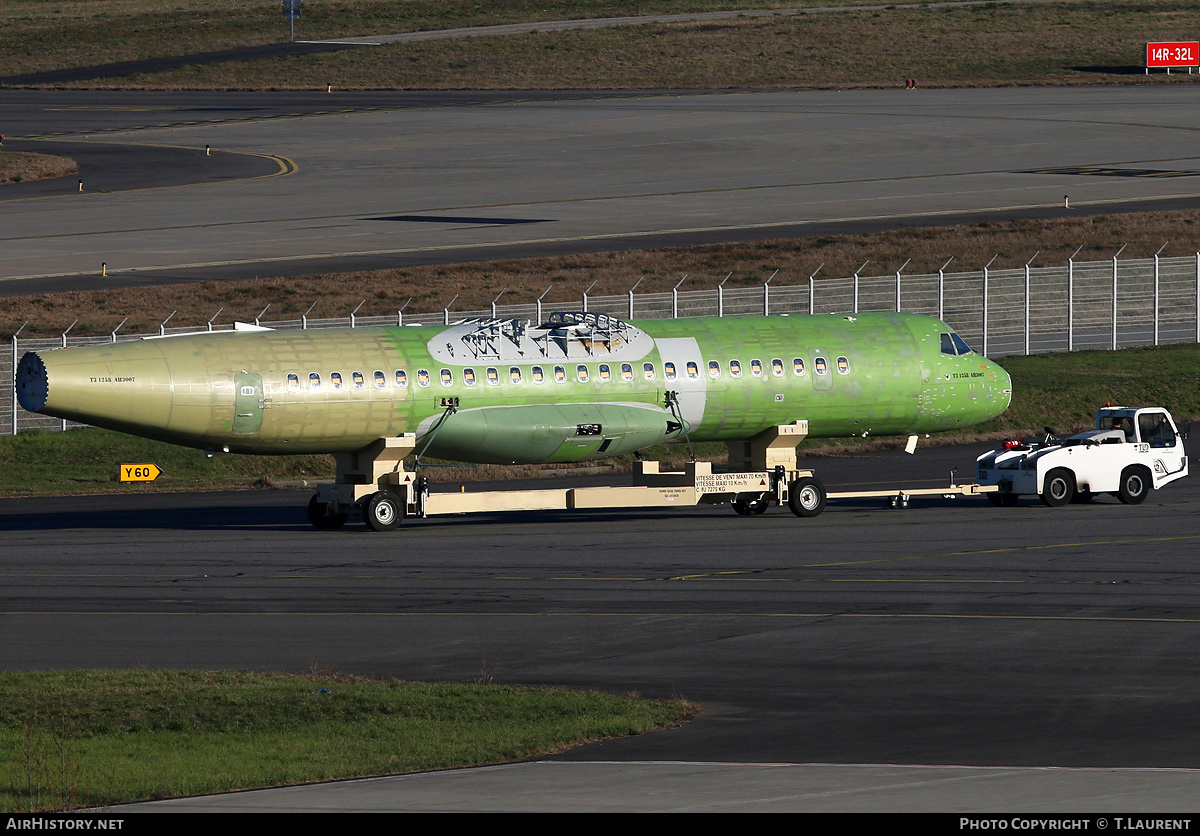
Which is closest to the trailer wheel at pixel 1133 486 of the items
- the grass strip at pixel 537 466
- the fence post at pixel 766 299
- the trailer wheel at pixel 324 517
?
the grass strip at pixel 537 466

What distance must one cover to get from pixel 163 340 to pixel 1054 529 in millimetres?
21385

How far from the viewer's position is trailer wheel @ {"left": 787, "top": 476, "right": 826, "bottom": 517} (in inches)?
1923

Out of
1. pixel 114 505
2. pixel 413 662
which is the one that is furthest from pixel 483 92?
pixel 413 662

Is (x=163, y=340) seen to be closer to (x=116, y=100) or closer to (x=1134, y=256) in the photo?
(x=1134, y=256)

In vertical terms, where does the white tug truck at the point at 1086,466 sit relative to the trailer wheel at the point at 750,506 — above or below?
above

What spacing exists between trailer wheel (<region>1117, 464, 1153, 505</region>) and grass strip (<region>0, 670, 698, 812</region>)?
27.6m

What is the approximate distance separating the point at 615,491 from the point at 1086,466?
13085 millimetres

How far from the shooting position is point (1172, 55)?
14738cm

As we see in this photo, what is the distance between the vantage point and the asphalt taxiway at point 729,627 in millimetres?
20188

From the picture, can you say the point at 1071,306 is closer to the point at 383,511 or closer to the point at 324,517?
the point at 383,511

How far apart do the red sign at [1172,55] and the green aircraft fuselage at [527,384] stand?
102721 mm

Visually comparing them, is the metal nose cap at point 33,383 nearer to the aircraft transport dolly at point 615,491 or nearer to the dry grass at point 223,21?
the aircraft transport dolly at point 615,491

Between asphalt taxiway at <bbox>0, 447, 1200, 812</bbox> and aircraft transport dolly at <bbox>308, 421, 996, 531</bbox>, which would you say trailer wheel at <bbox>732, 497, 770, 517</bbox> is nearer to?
aircraft transport dolly at <bbox>308, 421, 996, 531</bbox>

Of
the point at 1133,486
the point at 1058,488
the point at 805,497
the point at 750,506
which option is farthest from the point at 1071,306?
the point at 805,497
